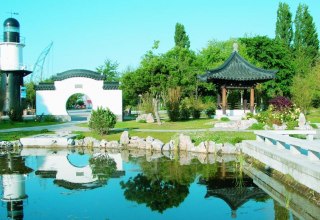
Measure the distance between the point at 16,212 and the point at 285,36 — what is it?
4091 centimetres

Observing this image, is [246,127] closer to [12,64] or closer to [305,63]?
[12,64]

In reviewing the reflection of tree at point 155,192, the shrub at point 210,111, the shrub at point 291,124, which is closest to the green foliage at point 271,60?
the shrub at point 210,111

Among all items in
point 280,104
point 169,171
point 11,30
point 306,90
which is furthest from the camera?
point 11,30

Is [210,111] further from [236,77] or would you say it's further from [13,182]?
[13,182]

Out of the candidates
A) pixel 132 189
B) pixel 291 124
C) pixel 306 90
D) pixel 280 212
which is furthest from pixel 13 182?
pixel 306 90

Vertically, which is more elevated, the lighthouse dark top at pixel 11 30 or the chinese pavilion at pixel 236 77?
the lighthouse dark top at pixel 11 30

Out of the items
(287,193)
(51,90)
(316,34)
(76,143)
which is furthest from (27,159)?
(316,34)

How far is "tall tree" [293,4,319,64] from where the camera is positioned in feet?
143

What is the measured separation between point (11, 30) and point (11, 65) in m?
2.71

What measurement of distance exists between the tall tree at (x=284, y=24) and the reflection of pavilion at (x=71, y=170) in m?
33.4

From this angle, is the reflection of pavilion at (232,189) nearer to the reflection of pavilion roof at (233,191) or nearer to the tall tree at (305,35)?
the reflection of pavilion roof at (233,191)

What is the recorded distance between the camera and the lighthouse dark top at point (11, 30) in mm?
30844

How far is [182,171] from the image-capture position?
39.5 ft

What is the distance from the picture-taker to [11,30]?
31.0 m
